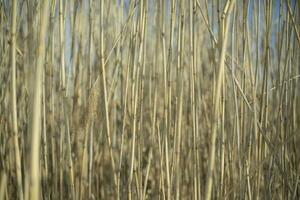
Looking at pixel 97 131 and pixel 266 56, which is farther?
pixel 97 131

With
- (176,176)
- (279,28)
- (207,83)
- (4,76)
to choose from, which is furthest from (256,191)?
(207,83)

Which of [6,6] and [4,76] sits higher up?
[6,6]

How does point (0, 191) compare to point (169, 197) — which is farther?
point (169, 197)

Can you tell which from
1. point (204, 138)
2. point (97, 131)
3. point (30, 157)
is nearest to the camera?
point (30, 157)

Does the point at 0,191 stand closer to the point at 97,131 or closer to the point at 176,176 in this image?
the point at 176,176

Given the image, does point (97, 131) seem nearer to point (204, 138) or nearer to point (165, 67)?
point (165, 67)

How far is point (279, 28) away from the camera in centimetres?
105

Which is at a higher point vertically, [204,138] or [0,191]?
[0,191]

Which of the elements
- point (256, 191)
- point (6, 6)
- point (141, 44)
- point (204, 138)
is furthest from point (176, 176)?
point (204, 138)

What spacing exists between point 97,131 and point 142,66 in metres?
0.39

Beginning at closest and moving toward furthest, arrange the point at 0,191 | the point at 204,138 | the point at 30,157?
the point at 30,157 < the point at 0,191 < the point at 204,138

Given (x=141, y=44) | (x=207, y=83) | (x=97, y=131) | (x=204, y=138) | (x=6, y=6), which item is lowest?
(x=204, y=138)

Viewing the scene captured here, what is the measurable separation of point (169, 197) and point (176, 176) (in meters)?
0.06

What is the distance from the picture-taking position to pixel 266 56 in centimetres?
90
